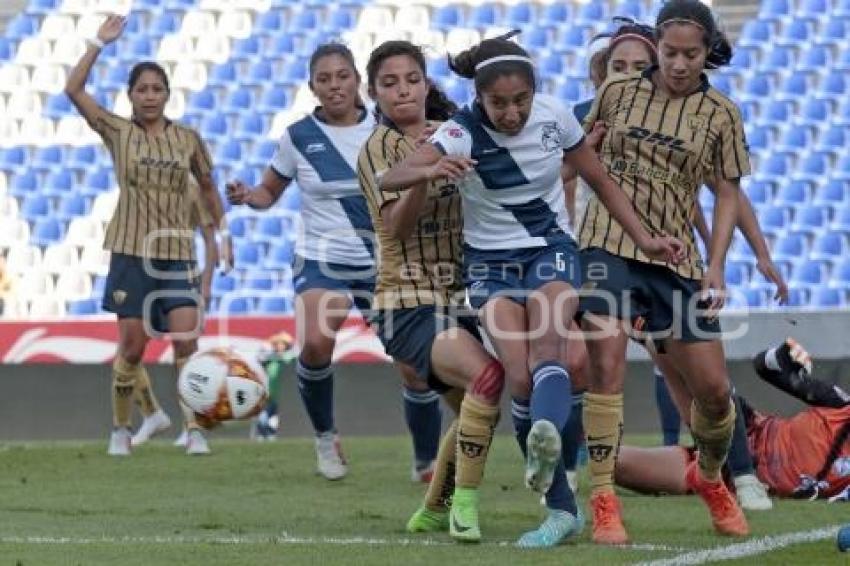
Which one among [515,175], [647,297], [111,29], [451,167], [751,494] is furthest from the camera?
[111,29]

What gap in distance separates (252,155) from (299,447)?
878cm

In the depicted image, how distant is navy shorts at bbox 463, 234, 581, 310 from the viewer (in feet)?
20.1

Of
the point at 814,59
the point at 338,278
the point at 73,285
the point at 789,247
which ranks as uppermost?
the point at 814,59

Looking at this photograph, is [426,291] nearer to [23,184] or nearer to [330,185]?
[330,185]

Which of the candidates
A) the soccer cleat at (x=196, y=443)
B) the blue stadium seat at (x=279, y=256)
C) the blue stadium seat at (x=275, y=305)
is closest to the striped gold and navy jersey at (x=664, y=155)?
the soccer cleat at (x=196, y=443)

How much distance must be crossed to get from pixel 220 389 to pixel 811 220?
953 centimetres

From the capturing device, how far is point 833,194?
18047 millimetres

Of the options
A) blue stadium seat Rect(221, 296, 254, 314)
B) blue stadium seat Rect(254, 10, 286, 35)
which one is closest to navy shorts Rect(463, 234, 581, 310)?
blue stadium seat Rect(221, 296, 254, 314)

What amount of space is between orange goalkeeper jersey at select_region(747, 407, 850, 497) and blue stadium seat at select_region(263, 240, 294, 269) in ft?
34.5

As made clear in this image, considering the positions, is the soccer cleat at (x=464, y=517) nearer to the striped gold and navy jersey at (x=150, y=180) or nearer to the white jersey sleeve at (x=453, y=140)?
the white jersey sleeve at (x=453, y=140)

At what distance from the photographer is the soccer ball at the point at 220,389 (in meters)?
9.75

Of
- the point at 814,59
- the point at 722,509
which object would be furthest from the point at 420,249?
the point at 814,59

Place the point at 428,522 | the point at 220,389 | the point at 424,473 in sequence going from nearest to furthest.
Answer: the point at 428,522 < the point at 424,473 < the point at 220,389

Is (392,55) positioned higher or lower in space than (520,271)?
higher
